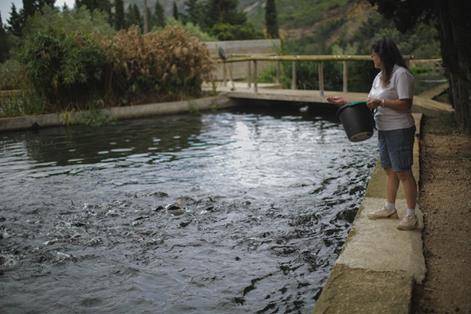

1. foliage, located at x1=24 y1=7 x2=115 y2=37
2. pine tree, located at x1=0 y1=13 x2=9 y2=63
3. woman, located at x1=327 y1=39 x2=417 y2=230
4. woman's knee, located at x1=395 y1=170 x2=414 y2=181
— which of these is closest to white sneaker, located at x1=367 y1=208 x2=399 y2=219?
woman, located at x1=327 y1=39 x2=417 y2=230

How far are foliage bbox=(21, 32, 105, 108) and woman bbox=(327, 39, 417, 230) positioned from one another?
10.7 meters

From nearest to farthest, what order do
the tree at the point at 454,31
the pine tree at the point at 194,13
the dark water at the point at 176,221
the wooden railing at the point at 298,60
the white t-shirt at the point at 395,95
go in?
1. the dark water at the point at 176,221
2. the white t-shirt at the point at 395,95
3. the tree at the point at 454,31
4. the wooden railing at the point at 298,60
5. the pine tree at the point at 194,13

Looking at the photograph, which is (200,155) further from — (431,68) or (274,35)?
(274,35)

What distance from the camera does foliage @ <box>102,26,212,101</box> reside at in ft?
49.9

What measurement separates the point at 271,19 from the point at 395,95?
31.4 metres

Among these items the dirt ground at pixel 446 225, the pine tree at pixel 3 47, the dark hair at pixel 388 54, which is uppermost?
the pine tree at pixel 3 47

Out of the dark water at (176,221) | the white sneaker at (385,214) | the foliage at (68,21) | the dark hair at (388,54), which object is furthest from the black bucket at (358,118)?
the foliage at (68,21)

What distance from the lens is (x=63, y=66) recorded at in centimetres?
1409

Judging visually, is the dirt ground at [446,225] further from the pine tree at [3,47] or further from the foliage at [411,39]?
the pine tree at [3,47]

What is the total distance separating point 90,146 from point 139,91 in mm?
4885

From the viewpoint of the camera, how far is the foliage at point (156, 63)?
49.9 ft

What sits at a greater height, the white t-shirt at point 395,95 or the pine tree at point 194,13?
the pine tree at point 194,13

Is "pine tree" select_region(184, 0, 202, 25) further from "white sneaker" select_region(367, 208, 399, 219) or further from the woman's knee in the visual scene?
the woman's knee

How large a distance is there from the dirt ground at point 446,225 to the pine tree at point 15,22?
2431 cm
